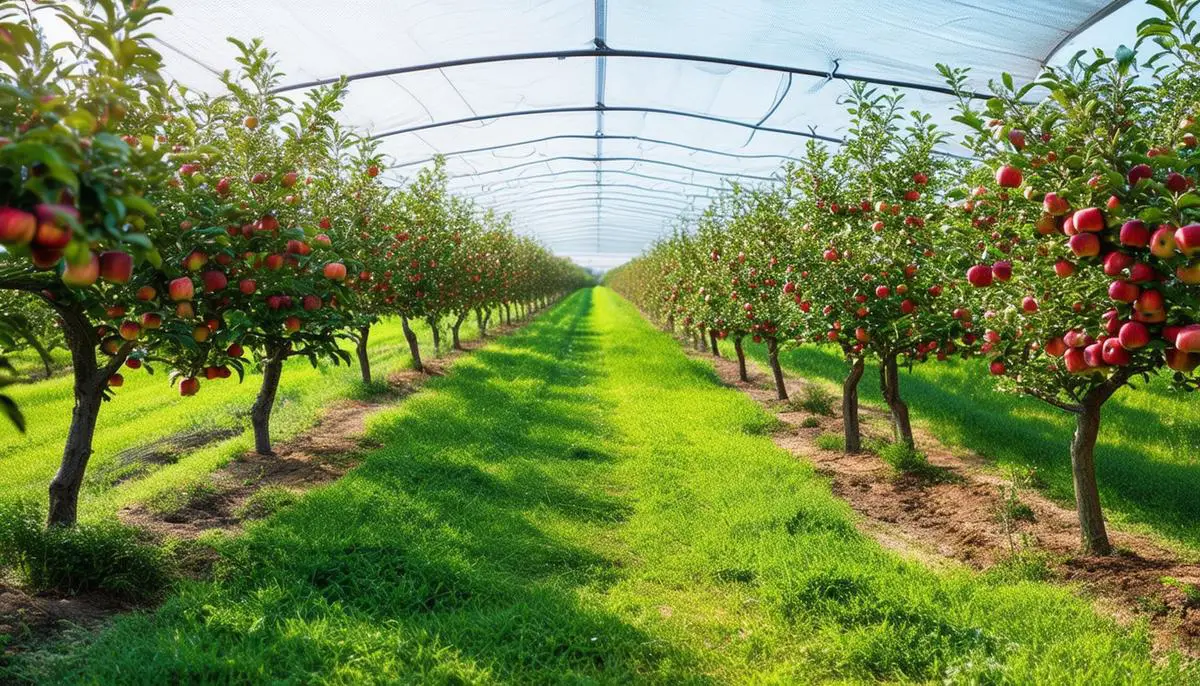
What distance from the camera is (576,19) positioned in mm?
7855

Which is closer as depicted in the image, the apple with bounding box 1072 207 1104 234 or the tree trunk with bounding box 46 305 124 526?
the apple with bounding box 1072 207 1104 234

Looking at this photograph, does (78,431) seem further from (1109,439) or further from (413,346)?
(1109,439)

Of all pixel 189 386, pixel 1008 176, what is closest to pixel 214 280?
pixel 189 386

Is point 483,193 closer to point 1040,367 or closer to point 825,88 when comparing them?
point 825,88

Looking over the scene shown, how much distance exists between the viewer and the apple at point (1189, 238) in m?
2.69

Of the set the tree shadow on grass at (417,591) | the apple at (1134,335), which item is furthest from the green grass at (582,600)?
the apple at (1134,335)

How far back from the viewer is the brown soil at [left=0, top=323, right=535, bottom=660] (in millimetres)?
3475

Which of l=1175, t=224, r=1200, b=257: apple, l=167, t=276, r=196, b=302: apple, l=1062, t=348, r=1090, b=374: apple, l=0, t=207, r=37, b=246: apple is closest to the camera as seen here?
l=0, t=207, r=37, b=246: apple

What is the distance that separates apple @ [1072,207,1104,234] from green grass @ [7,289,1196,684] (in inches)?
77.4

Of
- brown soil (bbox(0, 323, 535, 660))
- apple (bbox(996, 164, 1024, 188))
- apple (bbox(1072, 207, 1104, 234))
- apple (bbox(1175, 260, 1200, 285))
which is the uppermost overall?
apple (bbox(996, 164, 1024, 188))

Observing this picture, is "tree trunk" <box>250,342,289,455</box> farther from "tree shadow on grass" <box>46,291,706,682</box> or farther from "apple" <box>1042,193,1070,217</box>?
"apple" <box>1042,193,1070,217</box>

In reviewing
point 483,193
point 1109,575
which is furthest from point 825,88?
point 483,193

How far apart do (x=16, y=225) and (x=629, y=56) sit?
8.08 m

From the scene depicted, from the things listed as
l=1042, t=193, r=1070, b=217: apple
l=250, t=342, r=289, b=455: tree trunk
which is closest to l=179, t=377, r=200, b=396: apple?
l=250, t=342, r=289, b=455: tree trunk
